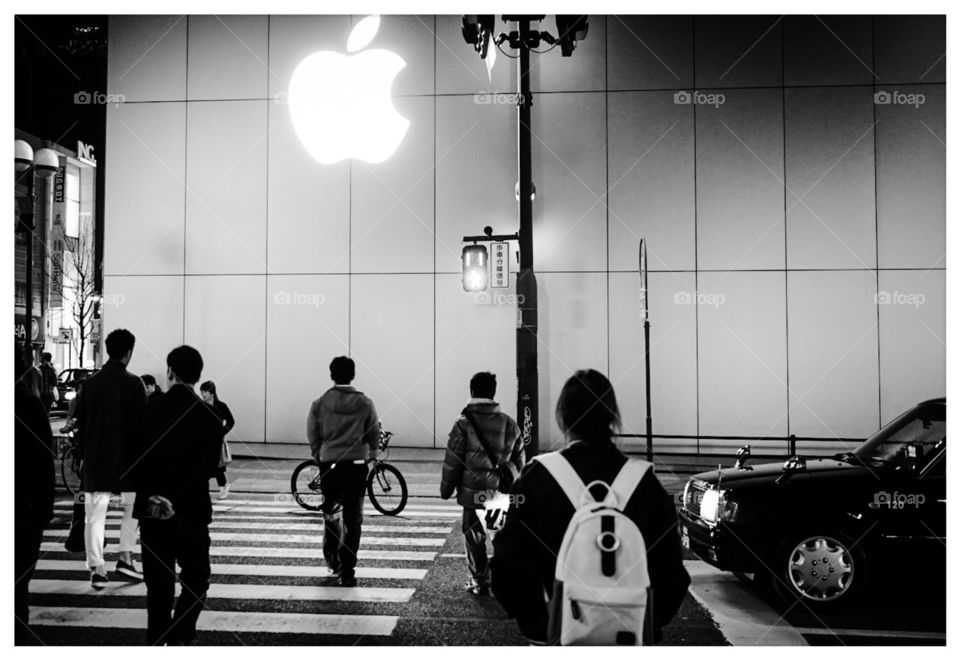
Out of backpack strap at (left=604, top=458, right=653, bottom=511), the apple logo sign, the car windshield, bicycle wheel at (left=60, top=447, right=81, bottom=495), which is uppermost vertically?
the apple logo sign

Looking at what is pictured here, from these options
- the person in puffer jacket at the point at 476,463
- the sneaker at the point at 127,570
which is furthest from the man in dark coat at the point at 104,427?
the person in puffer jacket at the point at 476,463

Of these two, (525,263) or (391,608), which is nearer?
(391,608)

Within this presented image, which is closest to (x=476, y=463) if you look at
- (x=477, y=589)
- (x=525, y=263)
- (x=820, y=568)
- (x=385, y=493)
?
(x=477, y=589)

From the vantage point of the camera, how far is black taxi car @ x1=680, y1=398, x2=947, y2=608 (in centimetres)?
544

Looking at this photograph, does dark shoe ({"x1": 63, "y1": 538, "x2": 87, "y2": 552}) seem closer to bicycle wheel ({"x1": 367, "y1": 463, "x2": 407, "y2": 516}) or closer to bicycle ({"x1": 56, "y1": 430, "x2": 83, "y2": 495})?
bicycle wheel ({"x1": 367, "y1": 463, "x2": 407, "y2": 516})

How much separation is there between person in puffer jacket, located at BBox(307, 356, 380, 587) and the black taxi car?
119 inches

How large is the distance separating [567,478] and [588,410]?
26 centimetres

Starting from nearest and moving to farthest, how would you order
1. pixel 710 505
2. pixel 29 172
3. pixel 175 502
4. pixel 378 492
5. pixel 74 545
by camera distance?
pixel 175 502 → pixel 710 505 → pixel 74 545 → pixel 378 492 → pixel 29 172

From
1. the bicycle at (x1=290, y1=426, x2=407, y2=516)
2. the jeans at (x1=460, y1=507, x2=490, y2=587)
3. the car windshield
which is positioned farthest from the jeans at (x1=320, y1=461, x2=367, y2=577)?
the car windshield

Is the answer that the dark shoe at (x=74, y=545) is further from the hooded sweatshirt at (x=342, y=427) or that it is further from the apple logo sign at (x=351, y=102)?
the apple logo sign at (x=351, y=102)

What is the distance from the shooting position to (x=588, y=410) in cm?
250

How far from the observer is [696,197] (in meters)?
14.7

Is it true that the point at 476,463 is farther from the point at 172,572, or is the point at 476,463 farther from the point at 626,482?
the point at 626,482

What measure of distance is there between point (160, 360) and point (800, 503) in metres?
13.7
